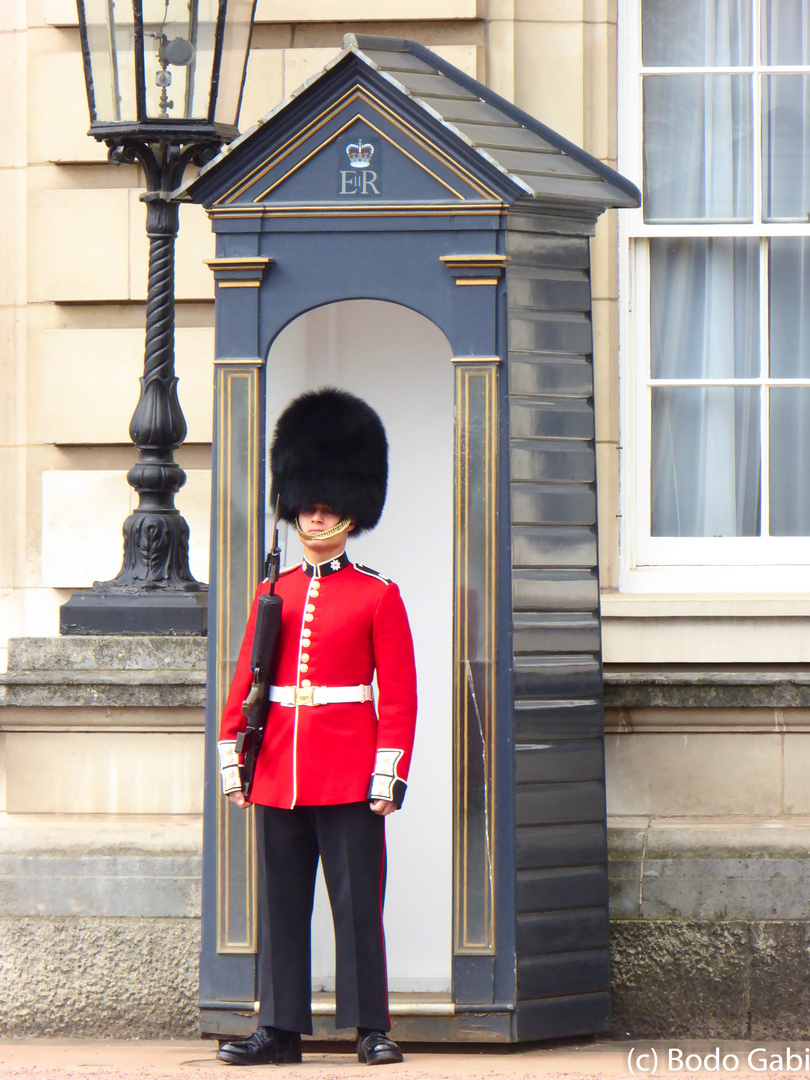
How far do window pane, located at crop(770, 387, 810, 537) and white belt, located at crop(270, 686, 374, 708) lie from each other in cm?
183

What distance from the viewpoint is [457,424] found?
3.71m

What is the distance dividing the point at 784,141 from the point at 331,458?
2091 millimetres

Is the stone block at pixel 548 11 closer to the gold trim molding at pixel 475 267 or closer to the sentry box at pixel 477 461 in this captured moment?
the sentry box at pixel 477 461

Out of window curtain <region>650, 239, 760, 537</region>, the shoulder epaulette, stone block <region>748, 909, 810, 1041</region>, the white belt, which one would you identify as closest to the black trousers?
the white belt

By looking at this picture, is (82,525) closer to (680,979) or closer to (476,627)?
(476,627)

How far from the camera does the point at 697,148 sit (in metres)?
4.89

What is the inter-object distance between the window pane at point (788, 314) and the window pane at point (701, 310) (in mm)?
58

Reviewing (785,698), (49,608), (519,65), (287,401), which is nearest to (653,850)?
(785,698)

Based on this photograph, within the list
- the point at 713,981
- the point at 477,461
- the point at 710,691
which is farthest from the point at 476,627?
the point at 713,981

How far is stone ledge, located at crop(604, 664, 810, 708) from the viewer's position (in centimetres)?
450

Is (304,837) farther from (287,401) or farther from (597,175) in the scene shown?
(597,175)

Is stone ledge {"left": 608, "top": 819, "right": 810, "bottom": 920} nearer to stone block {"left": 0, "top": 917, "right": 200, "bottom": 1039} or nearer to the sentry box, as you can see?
the sentry box

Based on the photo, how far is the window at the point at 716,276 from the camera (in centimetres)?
486

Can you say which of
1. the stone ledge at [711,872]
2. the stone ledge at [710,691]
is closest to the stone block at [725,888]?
the stone ledge at [711,872]
